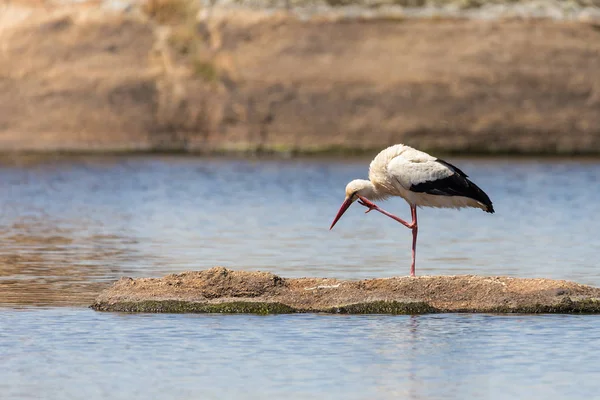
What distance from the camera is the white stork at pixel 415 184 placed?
17.3m

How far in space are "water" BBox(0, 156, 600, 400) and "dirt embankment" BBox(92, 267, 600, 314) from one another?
25 cm

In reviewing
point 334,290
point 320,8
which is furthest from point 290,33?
point 334,290

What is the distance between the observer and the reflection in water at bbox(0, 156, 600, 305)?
21062 mm

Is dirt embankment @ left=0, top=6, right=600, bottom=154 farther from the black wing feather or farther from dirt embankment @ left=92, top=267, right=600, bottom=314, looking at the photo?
dirt embankment @ left=92, top=267, right=600, bottom=314

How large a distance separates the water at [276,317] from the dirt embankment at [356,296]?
0.25 m

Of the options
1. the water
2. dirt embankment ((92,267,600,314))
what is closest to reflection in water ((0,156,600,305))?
the water

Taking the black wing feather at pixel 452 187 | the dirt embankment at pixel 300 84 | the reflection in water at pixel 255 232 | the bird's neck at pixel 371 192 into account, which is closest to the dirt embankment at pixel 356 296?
the black wing feather at pixel 452 187

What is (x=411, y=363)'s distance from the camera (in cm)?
1303

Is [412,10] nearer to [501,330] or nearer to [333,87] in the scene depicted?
[333,87]

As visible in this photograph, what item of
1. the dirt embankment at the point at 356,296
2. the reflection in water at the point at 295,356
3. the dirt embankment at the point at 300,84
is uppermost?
the dirt embankment at the point at 300,84

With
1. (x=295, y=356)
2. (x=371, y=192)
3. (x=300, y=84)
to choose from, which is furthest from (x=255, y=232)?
(x=300, y=84)

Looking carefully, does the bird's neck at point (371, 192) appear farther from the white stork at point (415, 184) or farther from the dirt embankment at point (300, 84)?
the dirt embankment at point (300, 84)

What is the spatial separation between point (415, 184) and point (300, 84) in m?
63.3

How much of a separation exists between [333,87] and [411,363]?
67.7 meters
